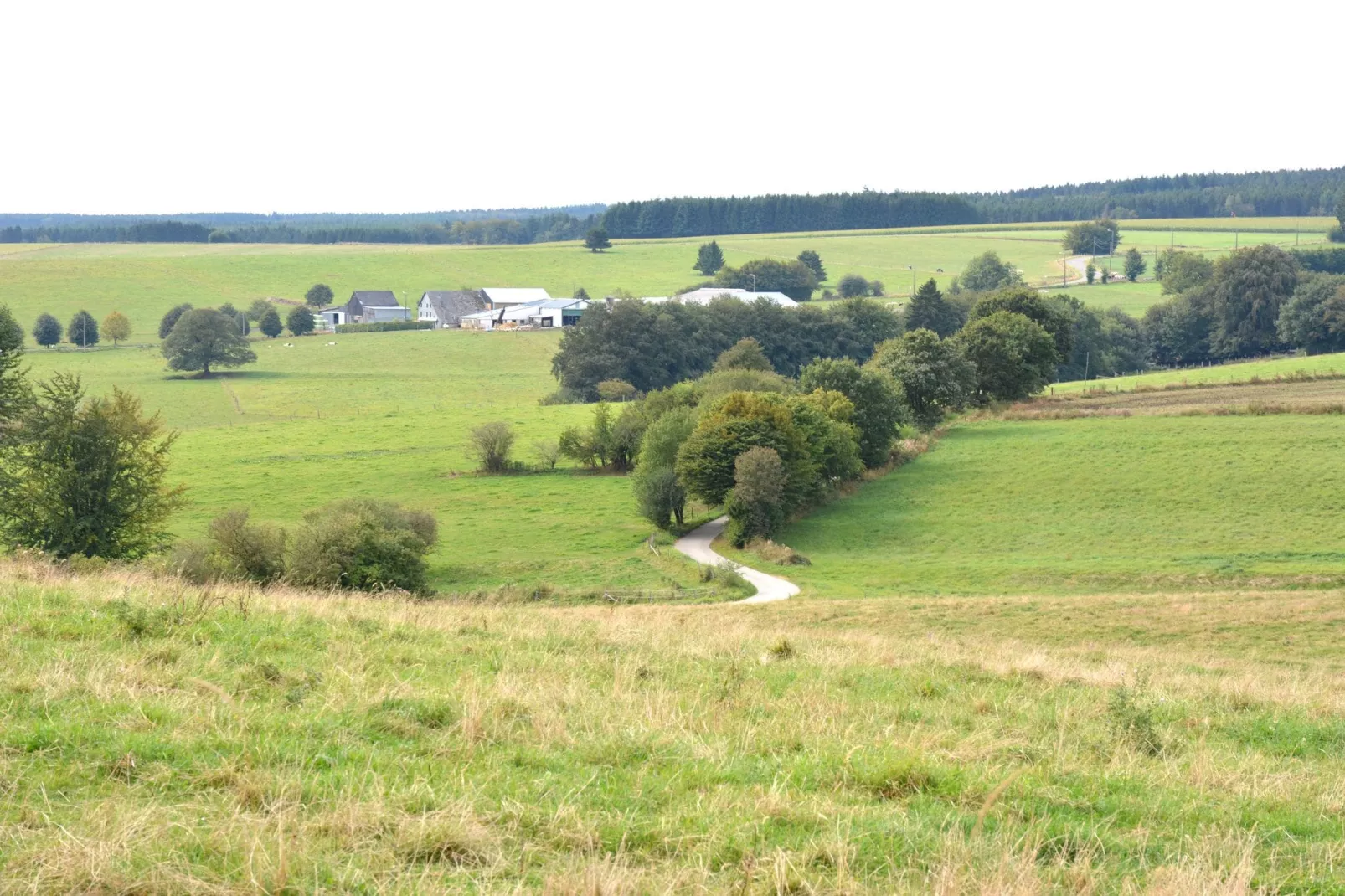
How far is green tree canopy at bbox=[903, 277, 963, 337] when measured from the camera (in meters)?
120

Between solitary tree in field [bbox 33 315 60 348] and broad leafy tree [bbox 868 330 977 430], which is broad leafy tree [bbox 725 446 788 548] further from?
solitary tree in field [bbox 33 315 60 348]

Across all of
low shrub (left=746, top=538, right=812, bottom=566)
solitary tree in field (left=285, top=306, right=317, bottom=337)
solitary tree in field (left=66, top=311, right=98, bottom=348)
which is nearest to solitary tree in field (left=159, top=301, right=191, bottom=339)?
solitary tree in field (left=66, top=311, right=98, bottom=348)

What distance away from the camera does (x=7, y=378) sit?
39.1m

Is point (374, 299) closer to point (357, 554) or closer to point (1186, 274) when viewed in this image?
point (1186, 274)

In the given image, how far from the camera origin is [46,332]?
126 metres

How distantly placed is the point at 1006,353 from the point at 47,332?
100m

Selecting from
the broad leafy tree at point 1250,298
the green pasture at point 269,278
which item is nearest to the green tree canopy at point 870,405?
the broad leafy tree at point 1250,298

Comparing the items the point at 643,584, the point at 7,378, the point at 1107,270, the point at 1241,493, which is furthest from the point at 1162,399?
the point at 1107,270

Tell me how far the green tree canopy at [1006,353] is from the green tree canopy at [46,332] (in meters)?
96.4

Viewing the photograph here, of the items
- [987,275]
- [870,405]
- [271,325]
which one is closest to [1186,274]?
[987,275]

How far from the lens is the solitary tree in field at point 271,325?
139125mm

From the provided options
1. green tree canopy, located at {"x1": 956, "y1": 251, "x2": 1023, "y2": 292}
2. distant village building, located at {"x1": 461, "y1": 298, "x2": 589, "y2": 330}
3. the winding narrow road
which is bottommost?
the winding narrow road

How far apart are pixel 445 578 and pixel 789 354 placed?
8075cm

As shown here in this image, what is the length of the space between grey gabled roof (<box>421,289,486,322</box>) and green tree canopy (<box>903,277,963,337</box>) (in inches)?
2604
